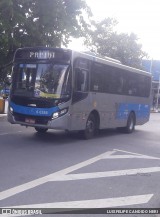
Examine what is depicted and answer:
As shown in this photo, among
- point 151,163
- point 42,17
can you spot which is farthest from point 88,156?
point 42,17

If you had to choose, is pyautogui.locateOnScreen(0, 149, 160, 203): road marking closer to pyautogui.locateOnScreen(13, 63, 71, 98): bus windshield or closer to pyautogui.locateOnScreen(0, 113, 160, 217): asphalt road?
pyautogui.locateOnScreen(0, 113, 160, 217): asphalt road

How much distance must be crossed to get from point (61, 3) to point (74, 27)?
58.4 inches

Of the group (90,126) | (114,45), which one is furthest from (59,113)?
(114,45)

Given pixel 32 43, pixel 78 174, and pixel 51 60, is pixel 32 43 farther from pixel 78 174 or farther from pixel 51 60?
pixel 78 174

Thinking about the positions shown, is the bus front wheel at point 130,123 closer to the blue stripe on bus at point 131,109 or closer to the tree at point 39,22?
the blue stripe on bus at point 131,109

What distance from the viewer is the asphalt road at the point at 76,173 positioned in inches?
267

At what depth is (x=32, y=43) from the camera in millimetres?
21125

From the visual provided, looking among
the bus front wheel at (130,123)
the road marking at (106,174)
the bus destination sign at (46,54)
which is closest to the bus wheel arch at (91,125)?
the bus destination sign at (46,54)

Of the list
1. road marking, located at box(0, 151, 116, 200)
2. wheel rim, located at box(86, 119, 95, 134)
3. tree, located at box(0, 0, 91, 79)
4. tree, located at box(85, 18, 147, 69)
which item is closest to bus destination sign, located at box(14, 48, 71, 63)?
wheel rim, located at box(86, 119, 95, 134)

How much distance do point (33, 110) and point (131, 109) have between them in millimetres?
7089

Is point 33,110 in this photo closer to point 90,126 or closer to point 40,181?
point 90,126

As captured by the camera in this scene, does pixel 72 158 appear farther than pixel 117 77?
No

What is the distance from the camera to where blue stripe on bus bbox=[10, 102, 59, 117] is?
43.2 ft

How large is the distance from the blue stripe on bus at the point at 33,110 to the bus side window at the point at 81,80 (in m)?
1.26
